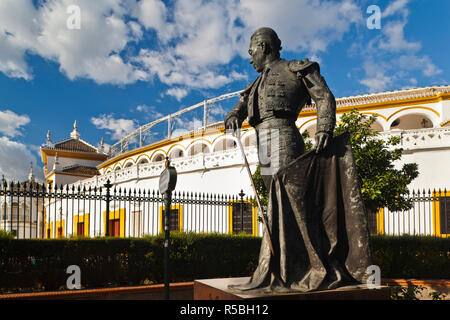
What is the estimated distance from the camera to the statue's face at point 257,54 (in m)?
4.35

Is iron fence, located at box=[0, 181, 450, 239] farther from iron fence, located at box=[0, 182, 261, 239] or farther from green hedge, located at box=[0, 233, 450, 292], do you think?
green hedge, located at box=[0, 233, 450, 292]

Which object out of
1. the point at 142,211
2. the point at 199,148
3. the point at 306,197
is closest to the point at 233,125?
the point at 306,197

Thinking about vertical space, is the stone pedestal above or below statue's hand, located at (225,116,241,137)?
below

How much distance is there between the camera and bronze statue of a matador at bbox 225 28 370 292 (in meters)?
3.58

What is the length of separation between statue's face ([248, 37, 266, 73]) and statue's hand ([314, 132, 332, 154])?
3.89 ft

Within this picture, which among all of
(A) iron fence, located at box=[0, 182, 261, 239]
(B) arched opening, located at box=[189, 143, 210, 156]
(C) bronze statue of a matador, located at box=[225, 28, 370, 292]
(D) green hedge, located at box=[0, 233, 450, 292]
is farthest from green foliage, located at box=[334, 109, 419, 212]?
(B) arched opening, located at box=[189, 143, 210, 156]

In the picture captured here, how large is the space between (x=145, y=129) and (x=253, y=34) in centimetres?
3014

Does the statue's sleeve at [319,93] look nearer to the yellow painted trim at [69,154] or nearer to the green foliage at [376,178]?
the green foliage at [376,178]

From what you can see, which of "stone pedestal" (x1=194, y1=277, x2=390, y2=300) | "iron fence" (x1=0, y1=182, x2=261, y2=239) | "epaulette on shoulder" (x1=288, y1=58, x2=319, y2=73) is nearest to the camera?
"stone pedestal" (x1=194, y1=277, x2=390, y2=300)

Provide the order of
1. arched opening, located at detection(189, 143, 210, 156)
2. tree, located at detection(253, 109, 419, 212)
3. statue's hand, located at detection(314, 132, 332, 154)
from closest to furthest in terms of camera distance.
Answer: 1. statue's hand, located at detection(314, 132, 332, 154)
2. tree, located at detection(253, 109, 419, 212)
3. arched opening, located at detection(189, 143, 210, 156)

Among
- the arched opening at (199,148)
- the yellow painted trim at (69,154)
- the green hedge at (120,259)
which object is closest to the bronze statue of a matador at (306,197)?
the green hedge at (120,259)
